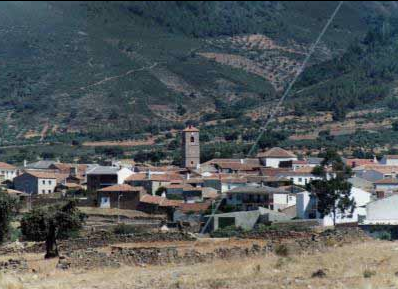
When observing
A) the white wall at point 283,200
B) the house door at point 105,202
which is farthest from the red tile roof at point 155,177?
the white wall at point 283,200

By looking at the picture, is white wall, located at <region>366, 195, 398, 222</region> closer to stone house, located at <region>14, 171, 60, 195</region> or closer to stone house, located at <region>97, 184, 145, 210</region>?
stone house, located at <region>97, 184, 145, 210</region>

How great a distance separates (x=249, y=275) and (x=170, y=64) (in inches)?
4246

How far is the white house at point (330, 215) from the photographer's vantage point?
1674 inches

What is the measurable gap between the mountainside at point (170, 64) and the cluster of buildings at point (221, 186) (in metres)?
9.02

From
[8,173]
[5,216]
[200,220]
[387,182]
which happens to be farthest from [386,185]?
[5,216]

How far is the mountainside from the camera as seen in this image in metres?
95.4

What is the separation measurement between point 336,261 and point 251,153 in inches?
2204

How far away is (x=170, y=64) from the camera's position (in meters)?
127

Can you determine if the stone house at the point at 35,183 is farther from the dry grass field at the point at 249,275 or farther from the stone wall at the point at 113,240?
the dry grass field at the point at 249,275

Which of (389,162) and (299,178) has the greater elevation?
(389,162)

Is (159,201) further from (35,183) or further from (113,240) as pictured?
(113,240)

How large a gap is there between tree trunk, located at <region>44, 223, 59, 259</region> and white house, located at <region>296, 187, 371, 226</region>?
15.3 m

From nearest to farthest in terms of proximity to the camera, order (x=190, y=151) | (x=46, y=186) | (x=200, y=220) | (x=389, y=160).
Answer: (x=200, y=220) → (x=46, y=186) → (x=389, y=160) → (x=190, y=151)

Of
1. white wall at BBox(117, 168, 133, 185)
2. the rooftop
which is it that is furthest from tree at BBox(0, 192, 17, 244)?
the rooftop
